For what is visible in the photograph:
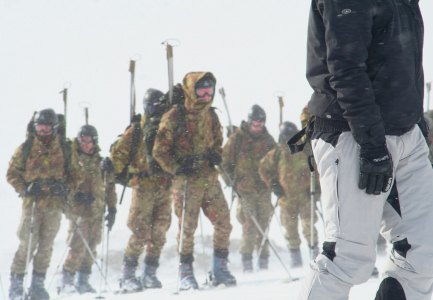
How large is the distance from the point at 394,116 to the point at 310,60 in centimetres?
49

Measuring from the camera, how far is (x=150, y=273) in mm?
6484

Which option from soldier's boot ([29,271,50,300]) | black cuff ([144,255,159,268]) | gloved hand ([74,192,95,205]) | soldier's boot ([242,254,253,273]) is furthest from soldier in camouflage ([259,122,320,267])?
soldier's boot ([29,271,50,300])

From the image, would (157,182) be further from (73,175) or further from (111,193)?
(111,193)

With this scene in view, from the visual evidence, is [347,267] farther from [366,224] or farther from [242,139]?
[242,139]

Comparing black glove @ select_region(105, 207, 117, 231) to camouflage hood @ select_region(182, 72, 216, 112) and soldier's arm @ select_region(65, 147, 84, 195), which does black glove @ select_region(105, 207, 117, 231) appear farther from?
camouflage hood @ select_region(182, 72, 216, 112)

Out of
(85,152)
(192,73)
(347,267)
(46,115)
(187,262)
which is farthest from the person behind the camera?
(85,152)

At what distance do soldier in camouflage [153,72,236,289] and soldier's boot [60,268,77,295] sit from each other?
3306 mm

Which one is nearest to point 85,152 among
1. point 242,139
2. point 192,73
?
point 242,139

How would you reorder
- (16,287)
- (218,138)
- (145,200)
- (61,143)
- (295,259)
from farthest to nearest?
(295,259) < (61,143) < (16,287) < (145,200) < (218,138)

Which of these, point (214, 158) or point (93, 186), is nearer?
point (214, 158)

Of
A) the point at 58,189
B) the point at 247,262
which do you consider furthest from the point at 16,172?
the point at 247,262

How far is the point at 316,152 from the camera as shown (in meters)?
2.25

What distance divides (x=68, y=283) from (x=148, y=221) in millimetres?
2650

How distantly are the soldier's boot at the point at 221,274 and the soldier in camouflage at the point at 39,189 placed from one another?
2898 mm
